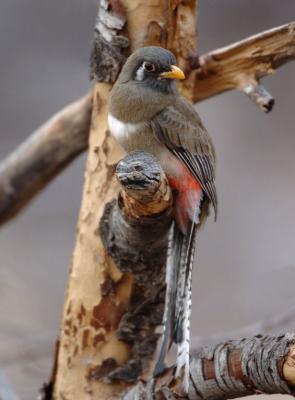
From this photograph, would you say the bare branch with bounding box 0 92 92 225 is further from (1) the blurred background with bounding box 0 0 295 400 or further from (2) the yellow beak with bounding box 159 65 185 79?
(2) the yellow beak with bounding box 159 65 185 79

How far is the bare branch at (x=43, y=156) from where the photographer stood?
3.33 m

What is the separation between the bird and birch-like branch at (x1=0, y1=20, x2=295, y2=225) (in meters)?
0.11

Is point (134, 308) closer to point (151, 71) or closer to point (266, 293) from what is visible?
point (151, 71)

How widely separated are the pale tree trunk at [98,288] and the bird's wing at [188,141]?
0.18m

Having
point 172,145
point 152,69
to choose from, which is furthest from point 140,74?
point 172,145

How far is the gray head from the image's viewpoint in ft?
8.66

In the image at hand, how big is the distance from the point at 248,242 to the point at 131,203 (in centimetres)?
216

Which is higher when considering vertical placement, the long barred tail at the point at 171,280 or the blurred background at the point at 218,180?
the blurred background at the point at 218,180

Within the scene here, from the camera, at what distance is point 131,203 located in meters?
2.27

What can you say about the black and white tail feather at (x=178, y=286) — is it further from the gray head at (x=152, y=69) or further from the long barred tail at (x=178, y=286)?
the gray head at (x=152, y=69)

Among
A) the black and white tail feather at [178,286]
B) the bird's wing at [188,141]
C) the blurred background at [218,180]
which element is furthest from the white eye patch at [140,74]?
the blurred background at [218,180]

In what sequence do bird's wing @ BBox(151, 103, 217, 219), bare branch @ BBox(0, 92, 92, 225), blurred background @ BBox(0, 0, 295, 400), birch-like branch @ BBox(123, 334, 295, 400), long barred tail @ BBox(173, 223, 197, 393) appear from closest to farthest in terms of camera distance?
birch-like branch @ BBox(123, 334, 295, 400) < long barred tail @ BBox(173, 223, 197, 393) < bird's wing @ BBox(151, 103, 217, 219) < bare branch @ BBox(0, 92, 92, 225) < blurred background @ BBox(0, 0, 295, 400)

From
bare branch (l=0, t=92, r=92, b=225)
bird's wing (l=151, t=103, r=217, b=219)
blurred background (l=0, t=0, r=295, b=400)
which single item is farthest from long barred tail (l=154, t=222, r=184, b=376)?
blurred background (l=0, t=0, r=295, b=400)

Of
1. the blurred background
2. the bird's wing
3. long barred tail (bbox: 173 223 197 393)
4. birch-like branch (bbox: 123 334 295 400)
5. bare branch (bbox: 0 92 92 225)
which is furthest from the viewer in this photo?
the blurred background
